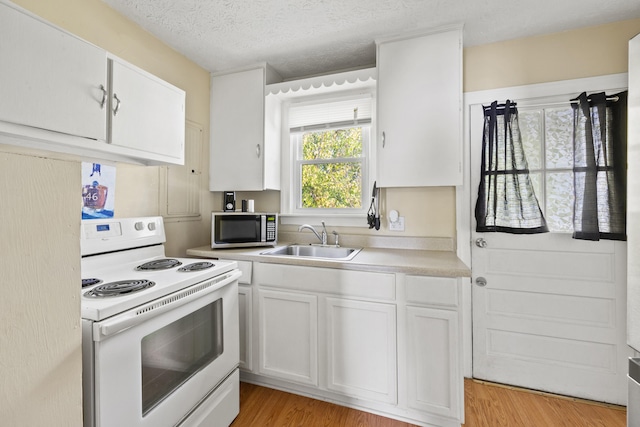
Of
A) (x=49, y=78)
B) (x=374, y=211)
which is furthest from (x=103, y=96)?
(x=374, y=211)

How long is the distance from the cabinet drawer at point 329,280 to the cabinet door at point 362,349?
0.06 metres

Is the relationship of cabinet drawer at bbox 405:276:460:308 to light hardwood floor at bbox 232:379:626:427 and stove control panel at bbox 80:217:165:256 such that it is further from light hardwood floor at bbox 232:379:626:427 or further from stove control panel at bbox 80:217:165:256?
stove control panel at bbox 80:217:165:256

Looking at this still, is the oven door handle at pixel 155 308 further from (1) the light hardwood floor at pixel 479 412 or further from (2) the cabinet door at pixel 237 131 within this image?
(2) the cabinet door at pixel 237 131

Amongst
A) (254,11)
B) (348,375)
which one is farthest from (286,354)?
(254,11)

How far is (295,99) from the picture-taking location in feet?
8.01

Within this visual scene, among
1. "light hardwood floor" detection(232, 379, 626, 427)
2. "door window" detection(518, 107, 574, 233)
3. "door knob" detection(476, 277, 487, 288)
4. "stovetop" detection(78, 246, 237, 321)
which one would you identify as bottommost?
"light hardwood floor" detection(232, 379, 626, 427)

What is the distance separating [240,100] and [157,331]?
1824 millimetres

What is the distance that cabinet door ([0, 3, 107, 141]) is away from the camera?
1.00 m

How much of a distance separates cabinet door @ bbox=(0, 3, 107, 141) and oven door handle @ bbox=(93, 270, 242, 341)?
2.59ft

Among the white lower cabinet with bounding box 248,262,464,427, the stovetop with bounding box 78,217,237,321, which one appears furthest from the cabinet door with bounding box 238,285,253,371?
the stovetop with bounding box 78,217,237,321

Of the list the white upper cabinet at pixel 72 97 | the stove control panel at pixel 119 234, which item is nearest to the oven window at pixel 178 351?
the stove control panel at pixel 119 234

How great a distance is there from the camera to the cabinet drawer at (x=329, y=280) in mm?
1618

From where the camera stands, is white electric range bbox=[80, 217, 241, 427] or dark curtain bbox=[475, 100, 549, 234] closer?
white electric range bbox=[80, 217, 241, 427]

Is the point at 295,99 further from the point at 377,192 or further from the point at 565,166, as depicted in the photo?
the point at 565,166
